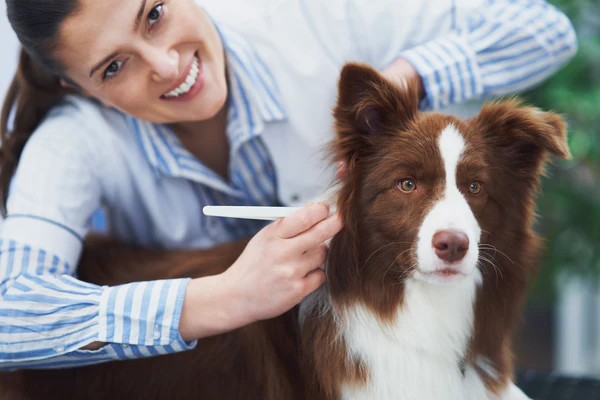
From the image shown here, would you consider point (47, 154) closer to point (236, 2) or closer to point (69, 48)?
point (69, 48)

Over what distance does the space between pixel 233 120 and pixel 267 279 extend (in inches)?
30.8

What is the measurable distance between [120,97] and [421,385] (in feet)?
3.77

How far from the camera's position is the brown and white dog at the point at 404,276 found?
145cm

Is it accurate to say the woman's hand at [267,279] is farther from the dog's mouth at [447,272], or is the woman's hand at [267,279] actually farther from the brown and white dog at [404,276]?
the dog's mouth at [447,272]

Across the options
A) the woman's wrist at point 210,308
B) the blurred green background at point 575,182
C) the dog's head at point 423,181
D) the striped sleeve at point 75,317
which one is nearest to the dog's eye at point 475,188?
the dog's head at point 423,181

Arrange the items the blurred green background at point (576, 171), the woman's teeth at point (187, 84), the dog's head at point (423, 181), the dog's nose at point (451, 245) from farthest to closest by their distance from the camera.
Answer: the blurred green background at point (576, 171) → the woman's teeth at point (187, 84) → the dog's head at point (423, 181) → the dog's nose at point (451, 245)

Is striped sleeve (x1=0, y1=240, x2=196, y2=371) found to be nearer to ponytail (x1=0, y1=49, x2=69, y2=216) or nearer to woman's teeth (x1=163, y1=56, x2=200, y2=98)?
ponytail (x1=0, y1=49, x2=69, y2=216)

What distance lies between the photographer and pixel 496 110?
155 cm

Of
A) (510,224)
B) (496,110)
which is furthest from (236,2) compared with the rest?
(510,224)

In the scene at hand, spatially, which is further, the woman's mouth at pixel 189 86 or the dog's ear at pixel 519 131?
the woman's mouth at pixel 189 86

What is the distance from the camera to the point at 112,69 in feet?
5.58

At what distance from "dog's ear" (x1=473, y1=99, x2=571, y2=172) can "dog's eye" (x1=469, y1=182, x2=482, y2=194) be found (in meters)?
0.12

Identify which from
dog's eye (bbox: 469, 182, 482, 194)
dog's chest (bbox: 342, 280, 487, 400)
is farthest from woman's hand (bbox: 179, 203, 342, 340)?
dog's eye (bbox: 469, 182, 482, 194)

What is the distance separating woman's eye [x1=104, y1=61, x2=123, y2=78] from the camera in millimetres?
1685
